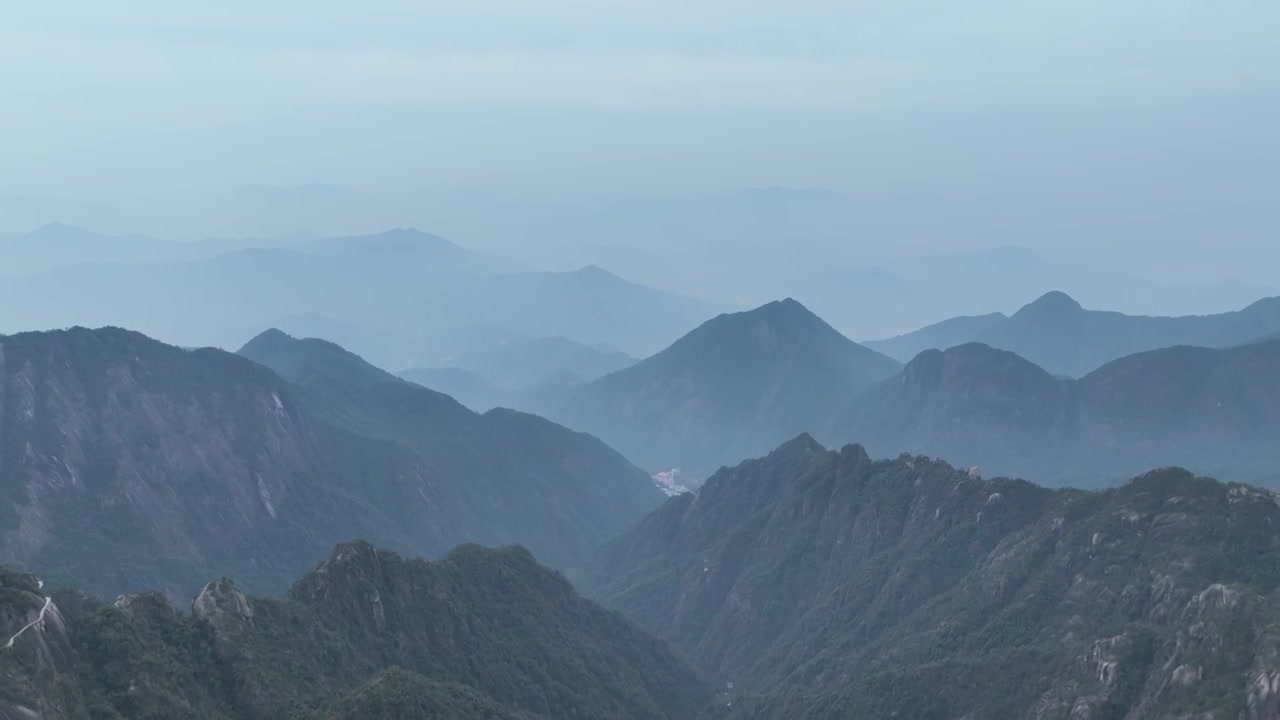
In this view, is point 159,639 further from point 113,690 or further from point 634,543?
point 634,543

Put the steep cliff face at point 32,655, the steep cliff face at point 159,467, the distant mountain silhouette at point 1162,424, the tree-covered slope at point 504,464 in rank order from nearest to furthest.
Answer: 1. the steep cliff face at point 32,655
2. the steep cliff face at point 159,467
3. the tree-covered slope at point 504,464
4. the distant mountain silhouette at point 1162,424

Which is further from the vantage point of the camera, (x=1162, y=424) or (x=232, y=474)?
(x=1162, y=424)

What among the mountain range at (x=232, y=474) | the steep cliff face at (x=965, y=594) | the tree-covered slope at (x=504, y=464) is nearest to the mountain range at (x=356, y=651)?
the steep cliff face at (x=965, y=594)

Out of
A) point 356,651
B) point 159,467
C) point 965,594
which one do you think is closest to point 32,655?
point 356,651

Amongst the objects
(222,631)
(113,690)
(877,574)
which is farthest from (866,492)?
(113,690)

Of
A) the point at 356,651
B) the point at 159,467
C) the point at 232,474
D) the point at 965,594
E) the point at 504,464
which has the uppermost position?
the point at 504,464

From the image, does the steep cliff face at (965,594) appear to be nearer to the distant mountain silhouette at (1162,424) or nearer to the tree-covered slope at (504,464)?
the tree-covered slope at (504,464)

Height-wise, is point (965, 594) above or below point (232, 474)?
above

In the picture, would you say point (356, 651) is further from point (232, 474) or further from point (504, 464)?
point (504, 464)
